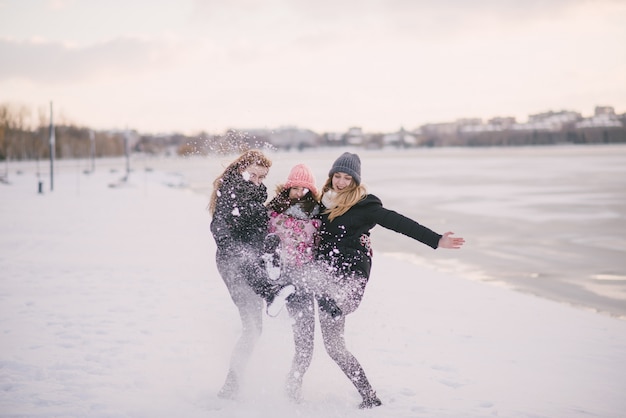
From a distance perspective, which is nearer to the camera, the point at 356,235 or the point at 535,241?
the point at 356,235

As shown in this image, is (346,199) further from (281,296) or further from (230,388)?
(230,388)

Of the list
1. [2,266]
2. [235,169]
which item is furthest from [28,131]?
[235,169]

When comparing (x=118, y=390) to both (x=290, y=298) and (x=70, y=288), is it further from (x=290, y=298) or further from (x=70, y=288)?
(x=70, y=288)

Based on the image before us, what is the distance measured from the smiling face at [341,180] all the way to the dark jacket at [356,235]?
0.56 ft

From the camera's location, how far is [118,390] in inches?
167

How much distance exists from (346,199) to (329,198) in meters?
0.20

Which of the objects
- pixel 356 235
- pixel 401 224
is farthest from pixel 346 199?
pixel 401 224

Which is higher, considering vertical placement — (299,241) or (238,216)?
(238,216)

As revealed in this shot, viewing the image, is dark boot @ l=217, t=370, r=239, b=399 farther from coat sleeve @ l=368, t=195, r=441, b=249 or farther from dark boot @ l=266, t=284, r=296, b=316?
coat sleeve @ l=368, t=195, r=441, b=249

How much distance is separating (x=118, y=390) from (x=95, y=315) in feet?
7.20

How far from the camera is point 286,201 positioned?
377 centimetres

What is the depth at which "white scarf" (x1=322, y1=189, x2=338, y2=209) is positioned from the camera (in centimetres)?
380

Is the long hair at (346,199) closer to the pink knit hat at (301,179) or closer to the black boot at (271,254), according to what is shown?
the pink knit hat at (301,179)

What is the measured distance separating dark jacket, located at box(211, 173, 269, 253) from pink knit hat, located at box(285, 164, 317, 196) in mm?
229
